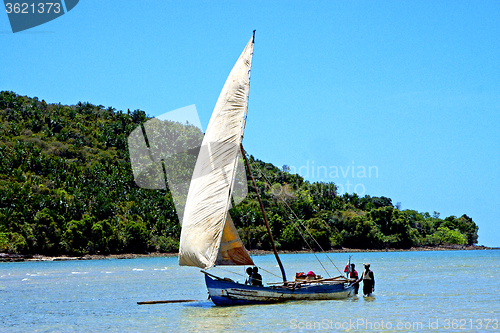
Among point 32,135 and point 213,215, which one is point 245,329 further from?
point 32,135

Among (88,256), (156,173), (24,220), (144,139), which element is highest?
(144,139)

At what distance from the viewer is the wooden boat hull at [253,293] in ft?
76.3

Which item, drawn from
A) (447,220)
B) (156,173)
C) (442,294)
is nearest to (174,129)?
(156,173)

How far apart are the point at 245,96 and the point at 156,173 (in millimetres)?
119790

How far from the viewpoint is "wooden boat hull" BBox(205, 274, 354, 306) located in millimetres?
23266

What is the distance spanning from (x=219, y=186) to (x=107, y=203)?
93815 millimetres

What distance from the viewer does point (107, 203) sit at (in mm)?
112250

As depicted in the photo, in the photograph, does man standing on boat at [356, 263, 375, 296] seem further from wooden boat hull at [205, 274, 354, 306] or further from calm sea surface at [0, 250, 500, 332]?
wooden boat hull at [205, 274, 354, 306]

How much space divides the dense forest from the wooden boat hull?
50.5 m

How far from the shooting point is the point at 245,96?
2405cm

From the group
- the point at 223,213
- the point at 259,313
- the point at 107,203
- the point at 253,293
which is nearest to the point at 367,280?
the point at 253,293
